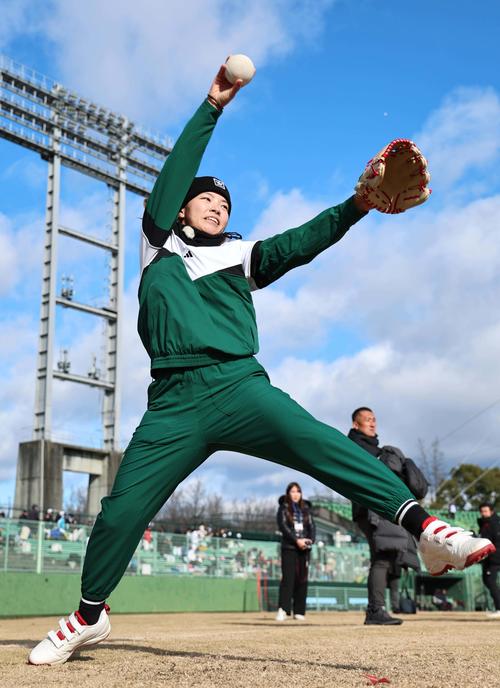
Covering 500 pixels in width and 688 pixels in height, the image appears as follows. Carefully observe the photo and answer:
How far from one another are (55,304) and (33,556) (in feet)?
67.6

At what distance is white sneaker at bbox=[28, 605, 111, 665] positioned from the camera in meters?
3.70

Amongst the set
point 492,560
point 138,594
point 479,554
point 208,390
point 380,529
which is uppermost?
point 208,390

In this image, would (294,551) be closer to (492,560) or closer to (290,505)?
(290,505)

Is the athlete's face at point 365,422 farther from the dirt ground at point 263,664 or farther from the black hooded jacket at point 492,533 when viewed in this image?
the black hooded jacket at point 492,533

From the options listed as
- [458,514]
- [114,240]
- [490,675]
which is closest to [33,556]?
[490,675]

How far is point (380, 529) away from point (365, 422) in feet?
3.67

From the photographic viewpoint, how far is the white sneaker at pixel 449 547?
3.12m

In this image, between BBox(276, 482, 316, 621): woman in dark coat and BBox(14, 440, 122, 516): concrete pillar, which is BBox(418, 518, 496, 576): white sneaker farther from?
BBox(14, 440, 122, 516): concrete pillar

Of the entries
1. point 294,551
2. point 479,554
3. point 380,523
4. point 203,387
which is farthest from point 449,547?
point 294,551

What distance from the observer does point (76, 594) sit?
46.2 ft

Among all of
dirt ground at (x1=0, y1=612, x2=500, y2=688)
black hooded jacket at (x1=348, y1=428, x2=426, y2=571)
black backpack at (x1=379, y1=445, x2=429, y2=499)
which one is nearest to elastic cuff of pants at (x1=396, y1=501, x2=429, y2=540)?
dirt ground at (x1=0, y1=612, x2=500, y2=688)

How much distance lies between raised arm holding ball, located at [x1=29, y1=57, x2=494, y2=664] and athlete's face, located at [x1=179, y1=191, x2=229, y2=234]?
0.06 metres

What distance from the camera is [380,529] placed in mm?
7926

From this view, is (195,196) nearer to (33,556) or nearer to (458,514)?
(33,556)
